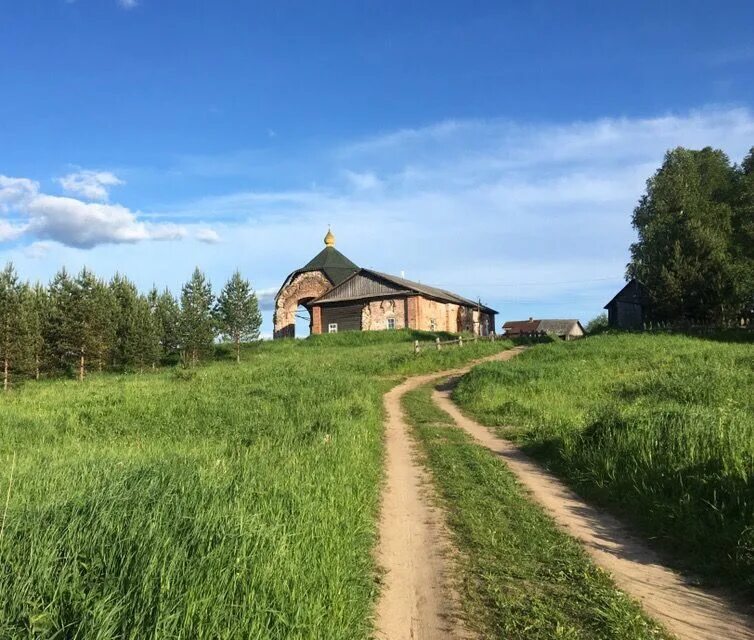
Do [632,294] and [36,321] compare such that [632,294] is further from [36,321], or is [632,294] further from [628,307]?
[36,321]

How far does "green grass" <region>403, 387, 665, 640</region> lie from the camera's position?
4207 millimetres

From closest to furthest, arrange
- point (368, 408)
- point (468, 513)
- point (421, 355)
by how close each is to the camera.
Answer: point (468, 513)
point (368, 408)
point (421, 355)

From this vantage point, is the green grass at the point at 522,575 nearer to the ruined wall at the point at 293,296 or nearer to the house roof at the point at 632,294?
the house roof at the point at 632,294

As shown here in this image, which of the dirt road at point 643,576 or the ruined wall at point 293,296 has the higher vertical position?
the ruined wall at point 293,296

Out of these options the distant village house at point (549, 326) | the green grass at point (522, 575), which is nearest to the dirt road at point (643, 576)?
the green grass at point (522, 575)

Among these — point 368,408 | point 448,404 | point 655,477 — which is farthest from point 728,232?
point 655,477

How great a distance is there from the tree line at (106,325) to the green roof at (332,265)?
13571 millimetres

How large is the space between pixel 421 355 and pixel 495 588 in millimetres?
23755

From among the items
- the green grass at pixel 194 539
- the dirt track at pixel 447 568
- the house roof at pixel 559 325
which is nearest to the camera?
the green grass at pixel 194 539

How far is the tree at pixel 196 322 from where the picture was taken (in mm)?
40281

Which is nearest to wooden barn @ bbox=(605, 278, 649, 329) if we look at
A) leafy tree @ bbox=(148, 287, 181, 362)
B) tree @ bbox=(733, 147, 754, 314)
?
tree @ bbox=(733, 147, 754, 314)

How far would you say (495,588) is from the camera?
4.86 metres

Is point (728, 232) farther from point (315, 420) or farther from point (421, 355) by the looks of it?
point (315, 420)

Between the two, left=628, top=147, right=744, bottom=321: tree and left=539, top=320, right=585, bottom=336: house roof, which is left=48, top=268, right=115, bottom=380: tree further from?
left=539, top=320, right=585, bottom=336: house roof
